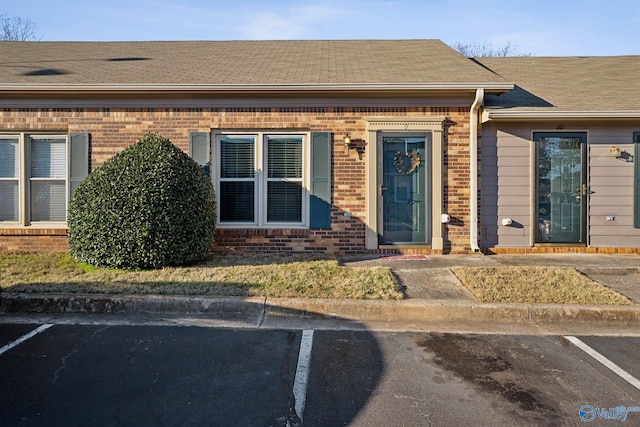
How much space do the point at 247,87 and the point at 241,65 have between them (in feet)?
5.53

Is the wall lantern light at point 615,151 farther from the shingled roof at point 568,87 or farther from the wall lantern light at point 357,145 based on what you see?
the wall lantern light at point 357,145

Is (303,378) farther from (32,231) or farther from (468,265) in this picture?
(32,231)

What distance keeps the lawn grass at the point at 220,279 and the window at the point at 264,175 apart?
4.23 feet

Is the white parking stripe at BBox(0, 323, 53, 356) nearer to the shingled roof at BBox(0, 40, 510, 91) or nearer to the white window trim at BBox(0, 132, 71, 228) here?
the white window trim at BBox(0, 132, 71, 228)

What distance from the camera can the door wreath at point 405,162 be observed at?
795 centimetres

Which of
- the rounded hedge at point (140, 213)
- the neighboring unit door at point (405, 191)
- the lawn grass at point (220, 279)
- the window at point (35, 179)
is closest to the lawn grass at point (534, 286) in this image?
the lawn grass at point (220, 279)

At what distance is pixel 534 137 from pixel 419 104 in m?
2.31

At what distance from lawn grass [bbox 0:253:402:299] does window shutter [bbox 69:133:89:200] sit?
1678 mm

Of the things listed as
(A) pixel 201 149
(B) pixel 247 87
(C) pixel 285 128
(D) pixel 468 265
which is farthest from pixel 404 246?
(A) pixel 201 149

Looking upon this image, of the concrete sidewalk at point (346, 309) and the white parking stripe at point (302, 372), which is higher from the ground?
the concrete sidewalk at point (346, 309)

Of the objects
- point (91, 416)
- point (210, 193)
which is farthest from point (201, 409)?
point (210, 193)

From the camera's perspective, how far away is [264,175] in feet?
26.6

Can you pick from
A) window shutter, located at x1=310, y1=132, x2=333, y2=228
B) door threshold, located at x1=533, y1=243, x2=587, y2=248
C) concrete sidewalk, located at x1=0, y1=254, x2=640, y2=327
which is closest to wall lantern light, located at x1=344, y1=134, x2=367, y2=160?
window shutter, located at x1=310, y1=132, x2=333, y2=228

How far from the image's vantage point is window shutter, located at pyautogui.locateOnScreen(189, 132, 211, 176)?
7922 millimetres
